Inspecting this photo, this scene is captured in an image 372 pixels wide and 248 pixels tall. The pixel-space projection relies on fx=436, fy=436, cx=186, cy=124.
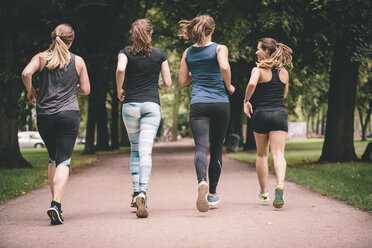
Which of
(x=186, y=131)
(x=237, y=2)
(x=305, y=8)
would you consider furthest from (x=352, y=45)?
(x=186, y=131)

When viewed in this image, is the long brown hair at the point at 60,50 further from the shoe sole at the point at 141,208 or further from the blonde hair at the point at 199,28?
the shoe sole at the point at 141,208

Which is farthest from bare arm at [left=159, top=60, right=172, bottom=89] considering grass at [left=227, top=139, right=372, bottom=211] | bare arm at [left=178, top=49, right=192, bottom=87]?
grass at [left=227, top=139, right=372, bottom=211]

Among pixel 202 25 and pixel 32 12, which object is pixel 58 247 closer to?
pixel 202 25

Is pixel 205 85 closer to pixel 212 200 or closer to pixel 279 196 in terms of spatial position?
pixel 212 200

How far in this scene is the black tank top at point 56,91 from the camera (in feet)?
15.9

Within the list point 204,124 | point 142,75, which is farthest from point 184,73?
point 204,124

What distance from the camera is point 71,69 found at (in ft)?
16.3

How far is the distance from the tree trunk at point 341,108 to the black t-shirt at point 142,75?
8883 mm

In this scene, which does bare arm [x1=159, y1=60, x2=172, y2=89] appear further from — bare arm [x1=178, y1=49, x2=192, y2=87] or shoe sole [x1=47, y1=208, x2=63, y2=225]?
shoe sole [x1=47, y1=208, x2=63, y2=225]

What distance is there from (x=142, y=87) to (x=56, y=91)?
3.24 feet

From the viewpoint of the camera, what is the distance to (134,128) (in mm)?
5348

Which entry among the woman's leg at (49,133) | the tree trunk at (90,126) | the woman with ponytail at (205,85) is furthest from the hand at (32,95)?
the tree trunk at (90,126)

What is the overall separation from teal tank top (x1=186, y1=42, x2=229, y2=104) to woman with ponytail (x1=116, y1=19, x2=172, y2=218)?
0.38 m

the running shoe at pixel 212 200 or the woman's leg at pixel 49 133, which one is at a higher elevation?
the woman's leg at pixel 49 133
